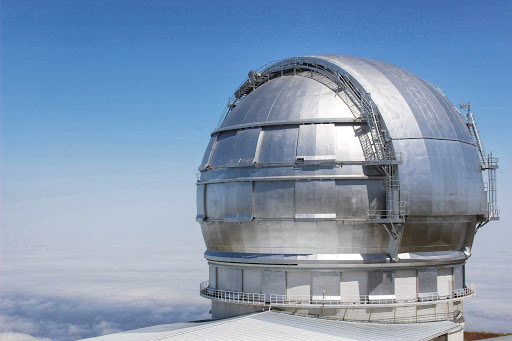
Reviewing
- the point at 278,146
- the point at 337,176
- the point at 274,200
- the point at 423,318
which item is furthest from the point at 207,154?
the point at 423,318

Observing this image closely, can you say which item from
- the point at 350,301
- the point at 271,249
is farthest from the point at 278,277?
the point at 350,301

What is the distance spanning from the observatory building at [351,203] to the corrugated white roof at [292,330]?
1.08 meters

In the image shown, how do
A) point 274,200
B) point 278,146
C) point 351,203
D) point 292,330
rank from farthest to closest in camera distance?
point 278,146
point 274,200
point 351,203
point 292,330

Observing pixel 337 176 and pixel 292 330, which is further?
pixel 337 176

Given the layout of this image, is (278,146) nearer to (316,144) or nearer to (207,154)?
(316,144)

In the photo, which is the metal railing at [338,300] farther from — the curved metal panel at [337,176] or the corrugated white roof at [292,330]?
the curved metal panel at [337,176]

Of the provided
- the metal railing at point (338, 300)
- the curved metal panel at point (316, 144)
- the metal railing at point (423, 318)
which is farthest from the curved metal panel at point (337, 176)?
the metal railing at point (423, 318)

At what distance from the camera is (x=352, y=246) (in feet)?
108

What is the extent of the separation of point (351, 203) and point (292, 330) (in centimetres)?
775

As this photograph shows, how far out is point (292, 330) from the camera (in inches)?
1166

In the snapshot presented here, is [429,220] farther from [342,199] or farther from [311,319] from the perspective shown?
[311,319]

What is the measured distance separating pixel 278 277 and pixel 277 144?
7.63 m

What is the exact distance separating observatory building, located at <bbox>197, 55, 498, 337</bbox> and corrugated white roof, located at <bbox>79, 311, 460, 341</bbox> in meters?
1.08

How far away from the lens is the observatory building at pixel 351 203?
33.0 m
